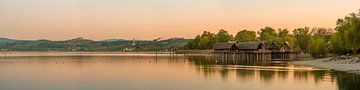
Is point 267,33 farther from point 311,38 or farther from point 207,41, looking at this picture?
point 311,38

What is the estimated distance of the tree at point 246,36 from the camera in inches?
5719

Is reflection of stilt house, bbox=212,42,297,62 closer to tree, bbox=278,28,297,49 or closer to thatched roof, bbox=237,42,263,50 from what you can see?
thatched roof, bbox=237,42,263,50

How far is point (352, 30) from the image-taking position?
58.5 m

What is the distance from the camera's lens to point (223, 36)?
15575 cm

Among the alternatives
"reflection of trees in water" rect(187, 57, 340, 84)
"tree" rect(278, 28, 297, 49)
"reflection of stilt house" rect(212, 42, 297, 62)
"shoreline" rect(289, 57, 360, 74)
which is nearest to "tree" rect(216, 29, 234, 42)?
"tree" rect(278, 28, 297, 49)

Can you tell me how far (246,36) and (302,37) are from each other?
22.0m

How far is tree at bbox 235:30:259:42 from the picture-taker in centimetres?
14525

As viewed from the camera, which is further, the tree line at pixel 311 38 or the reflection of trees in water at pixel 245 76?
the tree line at pixel 311 38

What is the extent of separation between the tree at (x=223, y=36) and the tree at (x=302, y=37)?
28.4m

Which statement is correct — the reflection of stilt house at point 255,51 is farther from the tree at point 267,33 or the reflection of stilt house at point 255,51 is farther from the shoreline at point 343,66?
the shoreline at point 343,66

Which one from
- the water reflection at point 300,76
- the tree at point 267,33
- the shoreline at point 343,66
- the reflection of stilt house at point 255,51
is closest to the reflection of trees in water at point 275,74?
the water reflection at point 300,76

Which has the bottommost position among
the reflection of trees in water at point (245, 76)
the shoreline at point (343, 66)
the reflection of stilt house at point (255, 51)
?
the reflection of trees in water at point (245, 76)

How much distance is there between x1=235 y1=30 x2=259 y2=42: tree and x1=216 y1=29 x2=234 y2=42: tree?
286 centimetres

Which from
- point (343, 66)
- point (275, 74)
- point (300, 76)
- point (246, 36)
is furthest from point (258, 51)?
point (300, 76)
